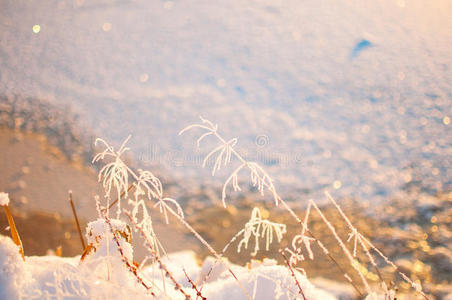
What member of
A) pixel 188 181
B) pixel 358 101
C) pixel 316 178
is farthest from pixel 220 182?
pixel 358 101

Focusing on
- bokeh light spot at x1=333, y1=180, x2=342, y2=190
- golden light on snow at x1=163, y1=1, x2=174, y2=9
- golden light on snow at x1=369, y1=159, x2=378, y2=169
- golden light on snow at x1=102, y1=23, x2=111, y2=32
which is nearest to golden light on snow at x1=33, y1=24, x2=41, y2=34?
golden light on snow at x1=102, y1=23, x2=111, y2=32

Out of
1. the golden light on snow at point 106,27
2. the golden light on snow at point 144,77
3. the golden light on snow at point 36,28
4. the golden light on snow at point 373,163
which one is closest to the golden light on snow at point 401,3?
the golden light on snow at point 373,163

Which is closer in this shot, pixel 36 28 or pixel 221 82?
pixel 221 82

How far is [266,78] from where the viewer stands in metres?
5.97

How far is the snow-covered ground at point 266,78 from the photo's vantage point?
4078mm

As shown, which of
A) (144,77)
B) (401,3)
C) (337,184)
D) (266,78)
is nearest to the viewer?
(337,184)

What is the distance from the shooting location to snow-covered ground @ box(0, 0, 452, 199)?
4.08 m

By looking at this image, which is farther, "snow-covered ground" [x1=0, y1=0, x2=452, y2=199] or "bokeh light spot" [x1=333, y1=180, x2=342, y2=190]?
"snow-covered ground" [x1=0, y1=0, x2=452, y2=199]

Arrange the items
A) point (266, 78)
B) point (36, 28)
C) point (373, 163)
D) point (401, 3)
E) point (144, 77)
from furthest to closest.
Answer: point (36, 28) < point (401, 3) < point (144, 77) < point (266, 78) < point (373, 163)

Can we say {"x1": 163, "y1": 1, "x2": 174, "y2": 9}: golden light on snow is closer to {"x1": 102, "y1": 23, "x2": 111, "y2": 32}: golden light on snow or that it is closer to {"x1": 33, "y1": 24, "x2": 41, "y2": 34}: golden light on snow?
{"x1": 102, "y1": 23, "x2": 111, "y2": 32}: golden light on snow

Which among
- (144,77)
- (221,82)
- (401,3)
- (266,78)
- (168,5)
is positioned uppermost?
(401,3)

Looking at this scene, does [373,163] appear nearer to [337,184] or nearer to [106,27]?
[337,184]

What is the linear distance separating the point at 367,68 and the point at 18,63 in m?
5.97

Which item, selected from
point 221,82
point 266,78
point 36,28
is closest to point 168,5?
point 36,28
